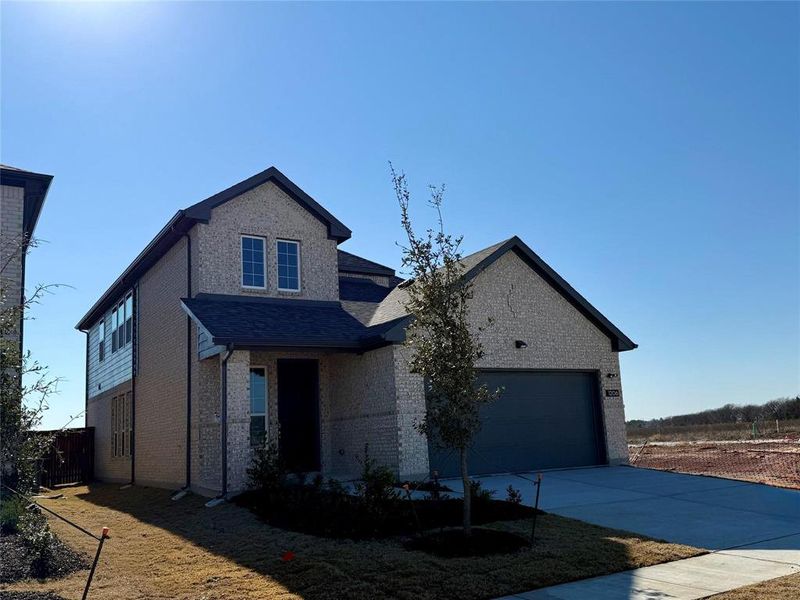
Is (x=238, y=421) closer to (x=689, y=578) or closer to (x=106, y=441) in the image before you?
(x=689, y=578)

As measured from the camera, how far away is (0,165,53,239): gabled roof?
1619 cm

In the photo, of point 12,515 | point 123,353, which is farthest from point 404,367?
point 123,353

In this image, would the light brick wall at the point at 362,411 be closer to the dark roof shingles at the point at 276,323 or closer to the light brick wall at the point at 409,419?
the light brick wall at the point at 409,419

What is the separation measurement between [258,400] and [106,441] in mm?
11254

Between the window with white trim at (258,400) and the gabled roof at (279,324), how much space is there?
1.46 meters

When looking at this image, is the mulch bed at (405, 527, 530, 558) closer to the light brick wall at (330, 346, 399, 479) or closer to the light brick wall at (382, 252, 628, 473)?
the light brick wall at (330, 346, 399, 479)

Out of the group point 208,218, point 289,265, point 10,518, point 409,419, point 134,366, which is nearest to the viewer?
point 10,518

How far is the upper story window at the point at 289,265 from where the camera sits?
1811 centimetres

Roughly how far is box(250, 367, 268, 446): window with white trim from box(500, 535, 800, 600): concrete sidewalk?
10.0 m

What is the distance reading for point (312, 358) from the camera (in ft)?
57.4

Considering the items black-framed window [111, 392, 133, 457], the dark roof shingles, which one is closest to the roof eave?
the dark roof shingles

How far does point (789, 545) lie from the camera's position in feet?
30.7

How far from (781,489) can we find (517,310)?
689 cm

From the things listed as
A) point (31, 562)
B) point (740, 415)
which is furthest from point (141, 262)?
point (740, 415)
